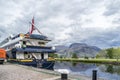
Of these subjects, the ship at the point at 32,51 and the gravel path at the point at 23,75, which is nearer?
the gravel path at the point at 23,75

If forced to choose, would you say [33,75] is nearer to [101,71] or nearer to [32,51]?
[32,51]

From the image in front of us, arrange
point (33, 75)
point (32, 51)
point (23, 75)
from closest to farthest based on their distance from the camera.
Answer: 1. point (33, 75)
2. point (23, 75)
3. point (32, 51)

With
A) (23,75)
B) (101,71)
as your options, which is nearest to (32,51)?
(101,71)

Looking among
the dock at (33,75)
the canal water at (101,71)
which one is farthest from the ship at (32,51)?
the dock at (33,75)

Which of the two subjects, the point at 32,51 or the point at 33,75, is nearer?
the point at 33,75

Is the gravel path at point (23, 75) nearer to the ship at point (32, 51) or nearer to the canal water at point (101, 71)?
the canal water at point (101, 71)

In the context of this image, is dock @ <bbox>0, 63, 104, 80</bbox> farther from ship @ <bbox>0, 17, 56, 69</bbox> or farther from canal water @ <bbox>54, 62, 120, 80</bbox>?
ship @ <bbox>0, 17, 56, 69</bbox>

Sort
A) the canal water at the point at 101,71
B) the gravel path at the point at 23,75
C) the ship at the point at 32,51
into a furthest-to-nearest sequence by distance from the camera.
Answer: the ship at the point at 32,51
the canal water at the point at 101,71
the gravel path at the point at 23,75

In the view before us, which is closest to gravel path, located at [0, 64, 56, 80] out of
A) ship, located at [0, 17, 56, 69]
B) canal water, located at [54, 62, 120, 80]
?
canal water, located at [54, 62, 120, 80]

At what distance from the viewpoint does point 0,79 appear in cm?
1627

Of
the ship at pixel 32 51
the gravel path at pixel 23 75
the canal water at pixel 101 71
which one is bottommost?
the canal water at pixel 101 71

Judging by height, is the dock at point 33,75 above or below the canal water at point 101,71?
above

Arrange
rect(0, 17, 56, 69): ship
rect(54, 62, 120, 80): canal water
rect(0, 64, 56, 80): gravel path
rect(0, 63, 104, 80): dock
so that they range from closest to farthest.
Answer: rect(0, 63, 104, 80): dock → rect(0, 64, 56, 80): gravel path → rect(54, 62, 120, 80): canal water → rect(0, 17, 56, 69): ship

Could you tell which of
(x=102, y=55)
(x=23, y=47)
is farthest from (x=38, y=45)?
(x=102, y=55)
